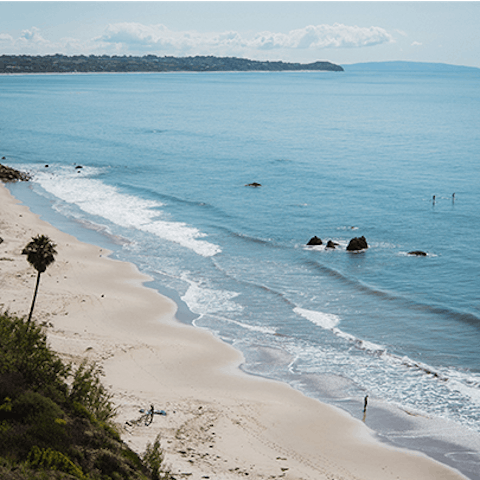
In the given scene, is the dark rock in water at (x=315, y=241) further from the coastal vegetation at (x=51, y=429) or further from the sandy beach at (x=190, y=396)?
the coastal vegetation at (x=51, y=429)

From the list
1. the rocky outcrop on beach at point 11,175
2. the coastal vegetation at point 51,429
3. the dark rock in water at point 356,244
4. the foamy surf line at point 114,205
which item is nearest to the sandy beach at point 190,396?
the coastal vegetation at point 51,429

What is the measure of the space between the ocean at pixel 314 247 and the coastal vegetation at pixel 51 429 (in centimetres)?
1148

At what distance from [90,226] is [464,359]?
130 feet

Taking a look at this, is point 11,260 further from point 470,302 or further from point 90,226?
point 470,302

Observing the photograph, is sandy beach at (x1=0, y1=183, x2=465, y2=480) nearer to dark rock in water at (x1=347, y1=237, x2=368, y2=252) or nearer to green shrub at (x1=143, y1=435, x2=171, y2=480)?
green shrub at (x1=143, y1=435, x2=171, y2=480)

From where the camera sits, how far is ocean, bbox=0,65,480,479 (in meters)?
29.0

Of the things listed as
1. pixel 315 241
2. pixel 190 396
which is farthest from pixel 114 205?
pixel 190 396

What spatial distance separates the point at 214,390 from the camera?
27.3 meters

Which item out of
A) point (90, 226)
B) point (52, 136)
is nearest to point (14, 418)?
point (90, 226)

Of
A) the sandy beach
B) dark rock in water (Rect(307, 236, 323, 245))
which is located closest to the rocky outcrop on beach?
the sandy beach

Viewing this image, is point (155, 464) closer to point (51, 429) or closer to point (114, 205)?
point (51, 429)

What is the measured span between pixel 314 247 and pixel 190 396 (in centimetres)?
2624

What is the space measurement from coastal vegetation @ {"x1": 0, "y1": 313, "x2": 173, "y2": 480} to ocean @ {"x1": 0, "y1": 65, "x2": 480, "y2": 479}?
1148 centimetres

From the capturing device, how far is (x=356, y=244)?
48.3 metres
